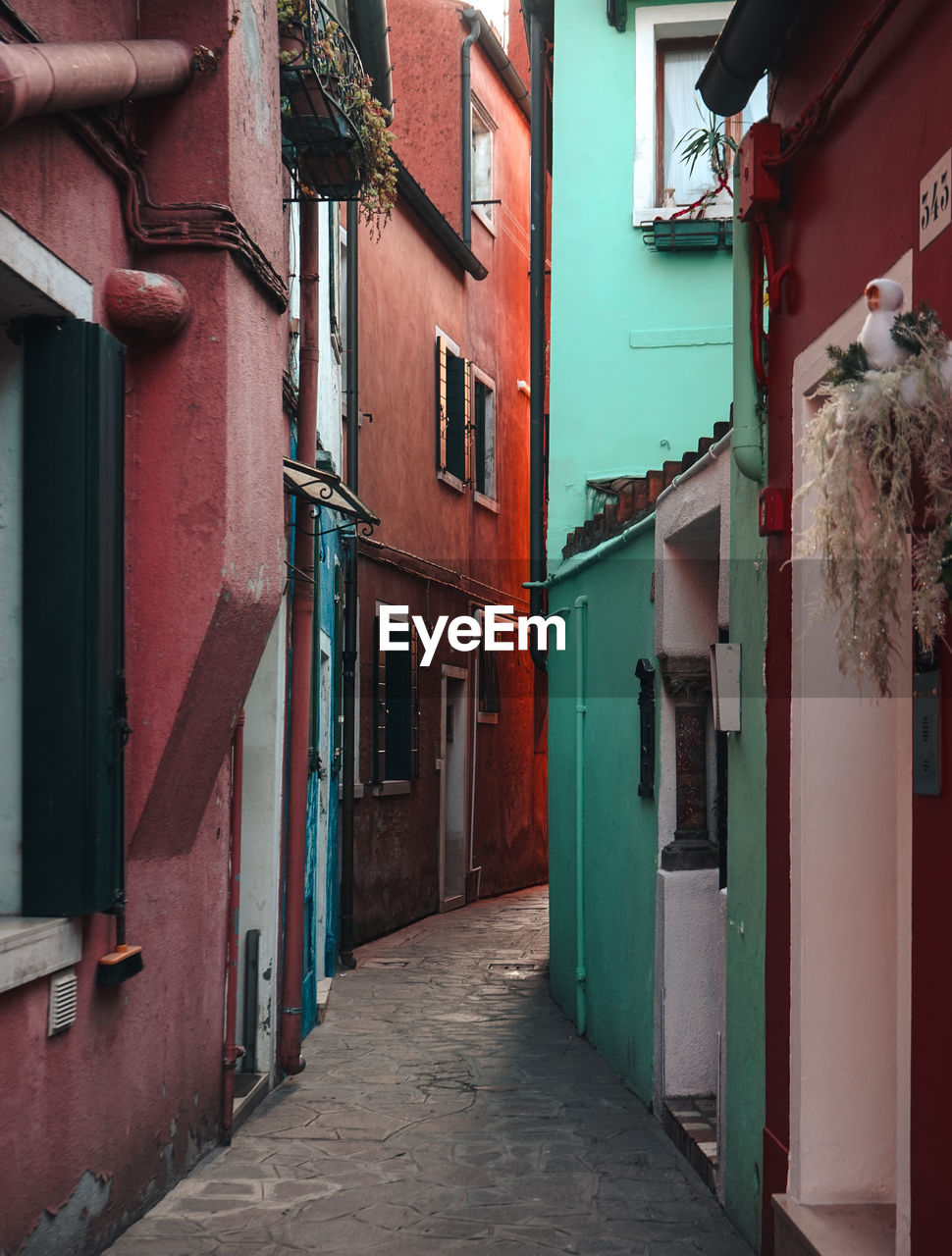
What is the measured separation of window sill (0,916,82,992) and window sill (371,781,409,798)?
9.58 meters

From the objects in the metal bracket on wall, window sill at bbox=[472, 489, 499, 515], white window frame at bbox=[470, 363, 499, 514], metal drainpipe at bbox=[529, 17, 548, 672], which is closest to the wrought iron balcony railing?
the metal bracket on wall

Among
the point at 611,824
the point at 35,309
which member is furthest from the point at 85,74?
the point at 611,824

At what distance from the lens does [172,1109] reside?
565 centimetres

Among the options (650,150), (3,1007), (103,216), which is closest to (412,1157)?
(3,1007)

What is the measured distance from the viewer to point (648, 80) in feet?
37.3

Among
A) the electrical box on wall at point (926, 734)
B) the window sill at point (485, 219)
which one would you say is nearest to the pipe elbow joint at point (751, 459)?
the electrical box on wall at point (926, 734)

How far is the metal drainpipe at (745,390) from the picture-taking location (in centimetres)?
521

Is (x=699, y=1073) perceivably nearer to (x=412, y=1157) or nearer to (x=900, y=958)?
(x=412, y=1157)

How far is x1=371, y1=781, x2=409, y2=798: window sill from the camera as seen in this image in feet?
46.6

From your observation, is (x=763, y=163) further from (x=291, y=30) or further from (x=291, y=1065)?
(x=291, y=1065)

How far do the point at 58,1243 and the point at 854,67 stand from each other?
4068 millimetres

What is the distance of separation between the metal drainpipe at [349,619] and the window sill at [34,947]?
799 cm

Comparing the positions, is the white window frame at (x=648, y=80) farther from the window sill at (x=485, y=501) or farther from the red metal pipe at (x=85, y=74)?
the window sill at (x=485, y=501)

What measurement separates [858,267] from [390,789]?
10.9 metres
